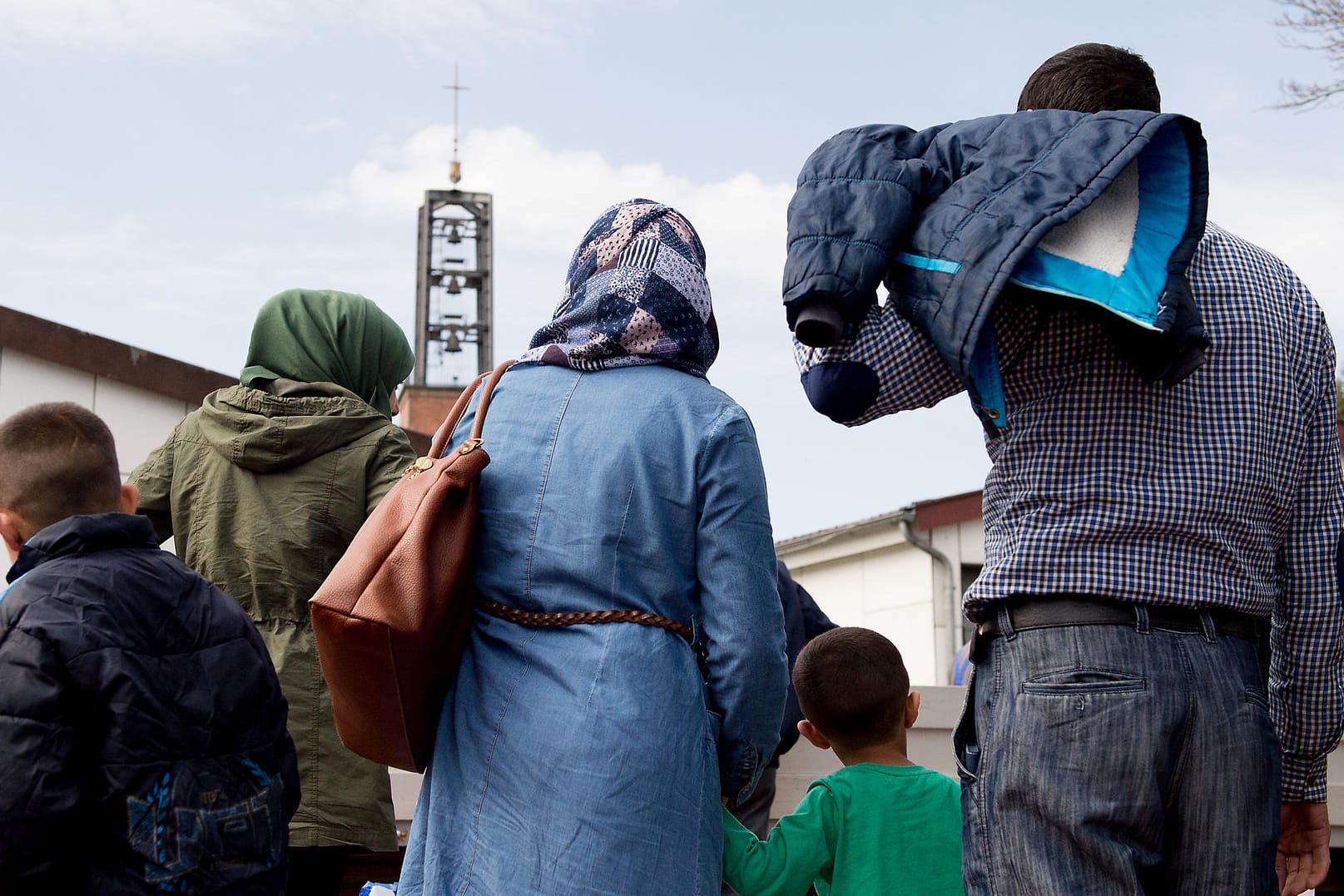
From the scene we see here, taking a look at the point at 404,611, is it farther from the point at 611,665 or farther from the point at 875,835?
the point at 875,835

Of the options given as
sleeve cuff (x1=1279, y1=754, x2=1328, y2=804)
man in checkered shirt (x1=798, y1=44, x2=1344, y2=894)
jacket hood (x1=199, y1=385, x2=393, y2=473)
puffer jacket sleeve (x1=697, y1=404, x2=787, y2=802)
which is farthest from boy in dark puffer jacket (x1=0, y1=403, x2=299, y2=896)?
sleeve cuff (x1=1279, y1=754, x2=1328, y2=804)

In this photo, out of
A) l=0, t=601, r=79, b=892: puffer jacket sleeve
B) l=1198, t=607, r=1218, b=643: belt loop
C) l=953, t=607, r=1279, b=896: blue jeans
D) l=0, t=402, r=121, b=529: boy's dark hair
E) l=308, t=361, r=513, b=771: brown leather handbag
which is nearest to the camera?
l=953, t=607, r=1279, b=896: blue jeans

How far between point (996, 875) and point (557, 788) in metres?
0.66

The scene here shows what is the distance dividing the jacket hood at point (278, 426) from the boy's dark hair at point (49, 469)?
49cm

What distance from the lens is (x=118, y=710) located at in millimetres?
2342

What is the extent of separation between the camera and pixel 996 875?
195cm

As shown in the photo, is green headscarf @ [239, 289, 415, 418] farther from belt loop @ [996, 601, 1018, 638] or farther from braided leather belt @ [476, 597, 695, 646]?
belt loop @ [996, 601, 1018, 638]

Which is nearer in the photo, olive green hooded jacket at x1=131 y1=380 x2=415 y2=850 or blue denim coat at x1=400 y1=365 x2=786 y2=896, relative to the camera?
blue denim coat at x1=400 y1=365 x2=786 y2=896

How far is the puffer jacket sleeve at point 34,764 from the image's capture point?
2.24m

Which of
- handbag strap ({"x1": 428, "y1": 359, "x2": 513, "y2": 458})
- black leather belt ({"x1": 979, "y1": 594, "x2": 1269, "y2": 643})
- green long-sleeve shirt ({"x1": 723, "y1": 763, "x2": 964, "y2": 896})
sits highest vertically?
handbag strap ({"x1": 428, "y1": 359, "x2": 513, "y2": 458})

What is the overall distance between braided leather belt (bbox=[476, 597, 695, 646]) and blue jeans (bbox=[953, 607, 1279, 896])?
0.52 meters

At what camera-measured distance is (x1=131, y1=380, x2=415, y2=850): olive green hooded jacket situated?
10.2ft

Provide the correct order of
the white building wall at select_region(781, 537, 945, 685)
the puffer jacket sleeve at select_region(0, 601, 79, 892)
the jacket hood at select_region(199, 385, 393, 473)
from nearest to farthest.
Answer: the puffer jacket sleeve at select_region(0, 601, 79, 892)
the jacket hood at select_region(199, 385, 393, 473)
the white building wall at select_region(781, 537, 945, 685)

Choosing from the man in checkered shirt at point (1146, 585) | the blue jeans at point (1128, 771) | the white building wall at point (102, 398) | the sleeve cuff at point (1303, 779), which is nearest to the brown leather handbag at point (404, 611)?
the man in checkered shirt at point (1146, 585)
